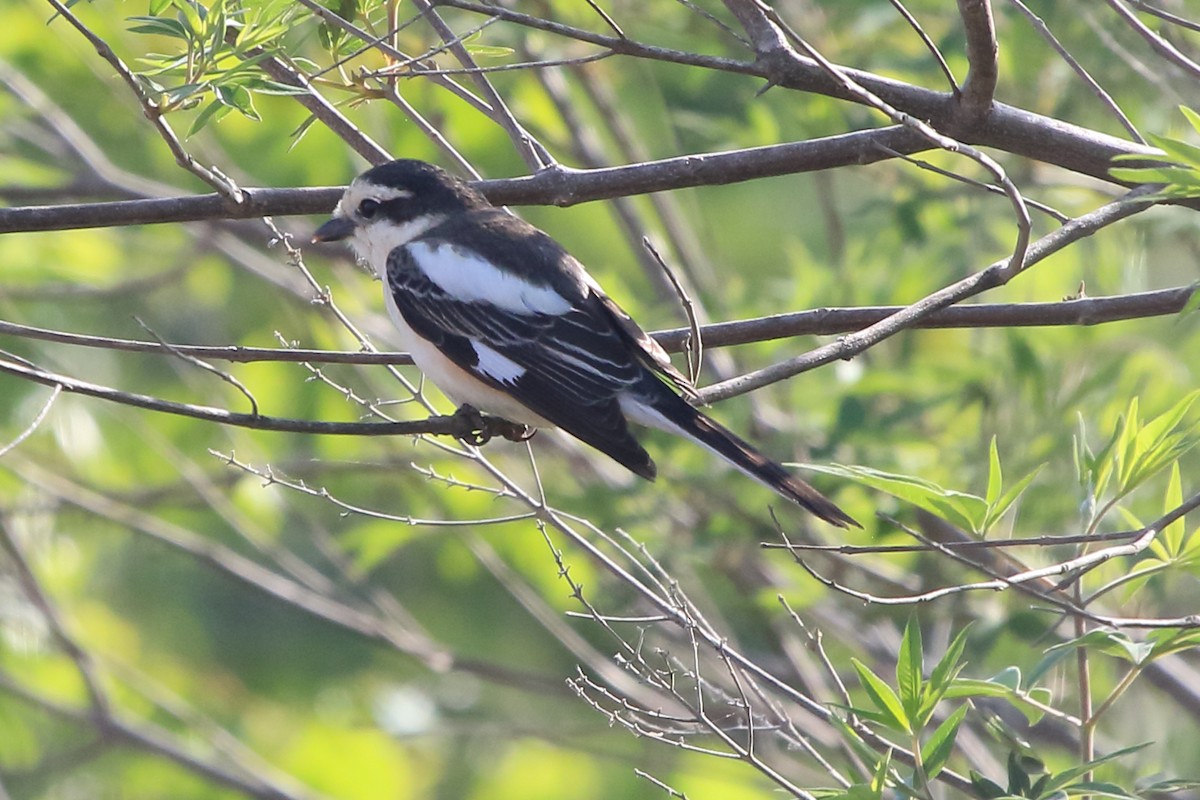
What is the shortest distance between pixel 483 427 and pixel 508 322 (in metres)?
0.35

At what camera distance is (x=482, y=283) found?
444 centimetres

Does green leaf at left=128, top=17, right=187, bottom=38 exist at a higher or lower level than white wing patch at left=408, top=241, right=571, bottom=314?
lower

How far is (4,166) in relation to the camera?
5.84 metres

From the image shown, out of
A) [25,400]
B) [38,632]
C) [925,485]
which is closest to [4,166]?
[25,400]

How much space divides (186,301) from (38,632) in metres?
3.09

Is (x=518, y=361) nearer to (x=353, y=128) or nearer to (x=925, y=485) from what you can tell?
(x=353, y=128)

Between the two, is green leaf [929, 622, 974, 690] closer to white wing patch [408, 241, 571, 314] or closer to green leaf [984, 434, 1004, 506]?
green leaf [984, 434, 1004, 506]

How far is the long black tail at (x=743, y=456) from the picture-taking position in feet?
11.7

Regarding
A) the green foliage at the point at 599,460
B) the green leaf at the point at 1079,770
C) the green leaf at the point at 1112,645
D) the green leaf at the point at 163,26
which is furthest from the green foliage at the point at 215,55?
the green leaf at the point at 1079,770

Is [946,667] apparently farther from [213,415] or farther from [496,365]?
[496,365]

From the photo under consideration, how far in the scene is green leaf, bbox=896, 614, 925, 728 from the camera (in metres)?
2.63

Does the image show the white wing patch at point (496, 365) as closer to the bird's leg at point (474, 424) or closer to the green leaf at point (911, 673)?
the bird's leg at point (474, 424)

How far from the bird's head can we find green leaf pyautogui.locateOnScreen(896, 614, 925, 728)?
239cm

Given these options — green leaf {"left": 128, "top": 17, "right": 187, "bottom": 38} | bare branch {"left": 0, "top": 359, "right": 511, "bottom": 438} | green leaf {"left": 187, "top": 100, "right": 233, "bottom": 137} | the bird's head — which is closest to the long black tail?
bare branch {"left": 0, "top": 359, "right": 511, "bottom": 438}
